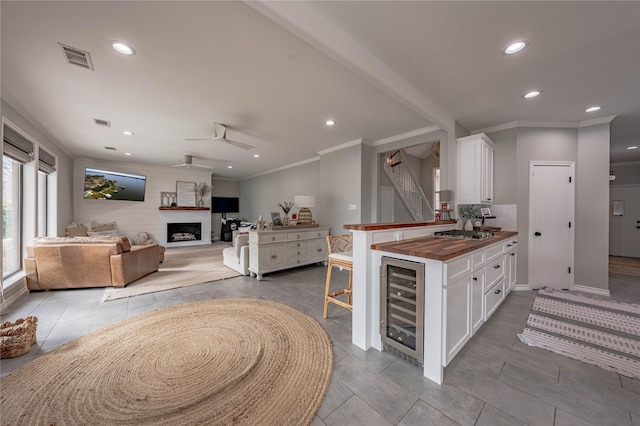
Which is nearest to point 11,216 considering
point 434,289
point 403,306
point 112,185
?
point 112,185

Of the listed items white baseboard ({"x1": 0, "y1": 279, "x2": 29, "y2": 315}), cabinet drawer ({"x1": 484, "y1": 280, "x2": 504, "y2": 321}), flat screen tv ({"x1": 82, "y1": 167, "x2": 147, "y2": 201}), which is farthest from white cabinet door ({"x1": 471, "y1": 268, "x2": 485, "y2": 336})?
flat screen tv ({"x1": 82, "y1": 167, "x2": 147, "y2": 201})

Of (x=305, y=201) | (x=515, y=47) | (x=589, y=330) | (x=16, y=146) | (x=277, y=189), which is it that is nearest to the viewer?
(x=515, y=47)

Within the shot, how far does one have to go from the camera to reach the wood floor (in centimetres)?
457

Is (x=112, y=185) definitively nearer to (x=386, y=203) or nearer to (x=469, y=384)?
(x=386, y=203)

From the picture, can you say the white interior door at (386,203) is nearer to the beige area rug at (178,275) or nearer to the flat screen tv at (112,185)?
the beige area rug at (178,275)

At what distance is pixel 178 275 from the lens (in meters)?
4.23

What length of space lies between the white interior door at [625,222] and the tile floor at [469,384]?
660 cm

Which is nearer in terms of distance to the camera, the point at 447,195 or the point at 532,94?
the point at 532,94

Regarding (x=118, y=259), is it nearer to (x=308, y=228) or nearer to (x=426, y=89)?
(x=308, y=228)

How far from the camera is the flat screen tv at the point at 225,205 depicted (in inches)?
361

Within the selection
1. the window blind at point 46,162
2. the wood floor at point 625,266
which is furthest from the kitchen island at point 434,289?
the window blind at point 46,162

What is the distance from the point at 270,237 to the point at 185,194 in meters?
5.36

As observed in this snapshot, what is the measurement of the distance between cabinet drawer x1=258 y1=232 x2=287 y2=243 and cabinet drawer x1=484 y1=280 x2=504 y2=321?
3093mm

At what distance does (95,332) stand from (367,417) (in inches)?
103
